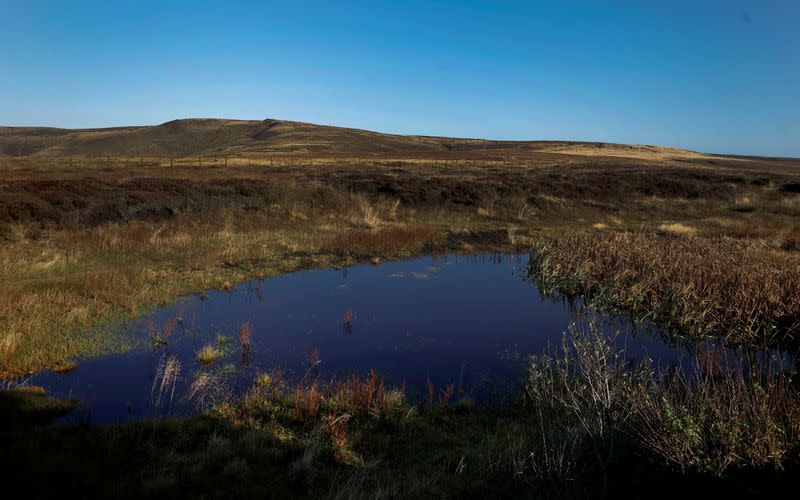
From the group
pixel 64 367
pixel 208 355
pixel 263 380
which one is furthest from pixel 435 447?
pixel 64 367

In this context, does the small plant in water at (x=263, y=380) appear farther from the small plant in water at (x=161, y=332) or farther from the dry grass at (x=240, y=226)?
the dry grass at (x=240, y=226)

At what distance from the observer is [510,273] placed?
62.3 feet

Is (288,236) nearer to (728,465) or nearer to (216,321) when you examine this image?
(216,321)

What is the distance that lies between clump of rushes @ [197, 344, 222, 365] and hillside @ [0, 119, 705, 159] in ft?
379

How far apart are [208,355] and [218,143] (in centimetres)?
17062

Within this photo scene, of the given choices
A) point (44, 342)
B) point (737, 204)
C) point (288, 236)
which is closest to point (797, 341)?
point (44, 342)

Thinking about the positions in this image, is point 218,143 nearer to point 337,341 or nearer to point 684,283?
point 337,341

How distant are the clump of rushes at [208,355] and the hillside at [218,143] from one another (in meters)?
116

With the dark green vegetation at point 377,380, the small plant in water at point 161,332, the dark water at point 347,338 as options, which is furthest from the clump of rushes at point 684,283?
the small plant in water at point 161,332

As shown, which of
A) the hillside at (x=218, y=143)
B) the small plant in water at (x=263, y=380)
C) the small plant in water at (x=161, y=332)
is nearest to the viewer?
the small plant in water at (x=263, y=380)

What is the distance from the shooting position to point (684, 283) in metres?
13.1

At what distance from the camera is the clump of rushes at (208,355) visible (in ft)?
32.0

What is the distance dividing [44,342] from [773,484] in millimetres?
12032

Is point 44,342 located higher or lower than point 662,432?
lower
